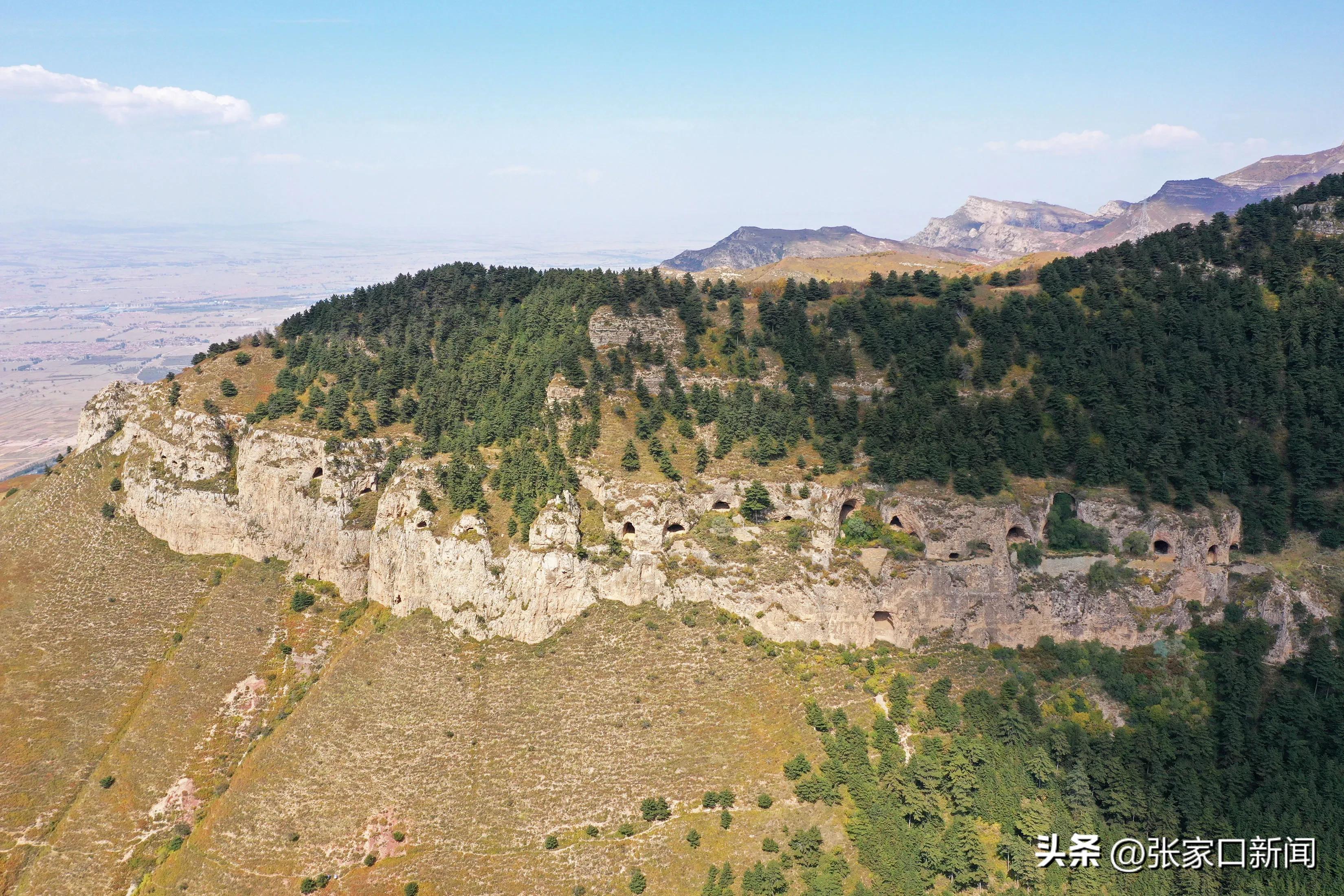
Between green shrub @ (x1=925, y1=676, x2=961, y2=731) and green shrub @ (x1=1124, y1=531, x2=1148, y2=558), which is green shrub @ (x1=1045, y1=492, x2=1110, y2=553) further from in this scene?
green shrub @ (x1=925, y1=676, x2=961, y2=731)

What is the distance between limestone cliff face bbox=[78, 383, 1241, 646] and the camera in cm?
6669

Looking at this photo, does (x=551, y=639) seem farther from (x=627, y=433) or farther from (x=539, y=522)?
(x=627, y=433)

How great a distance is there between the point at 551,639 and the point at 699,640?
12.9 metres

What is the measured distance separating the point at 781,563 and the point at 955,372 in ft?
108

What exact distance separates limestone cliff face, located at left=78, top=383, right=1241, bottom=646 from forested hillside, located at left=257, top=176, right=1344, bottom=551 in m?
3.81

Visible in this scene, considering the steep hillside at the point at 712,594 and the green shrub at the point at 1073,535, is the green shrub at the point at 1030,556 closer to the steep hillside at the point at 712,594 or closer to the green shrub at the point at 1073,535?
the steep hillside at the point at 712,594

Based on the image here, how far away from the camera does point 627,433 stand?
80625mm

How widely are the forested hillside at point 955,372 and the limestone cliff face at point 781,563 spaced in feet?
12.5

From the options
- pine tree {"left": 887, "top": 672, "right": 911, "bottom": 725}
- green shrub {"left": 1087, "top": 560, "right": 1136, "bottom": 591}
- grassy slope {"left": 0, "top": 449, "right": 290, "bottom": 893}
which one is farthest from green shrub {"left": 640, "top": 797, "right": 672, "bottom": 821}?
green shrub {"left": 1087, "top": 560, "right": 1136, "bottom": 591}

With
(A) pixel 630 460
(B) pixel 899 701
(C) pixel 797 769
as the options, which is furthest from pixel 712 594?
(B) pixel 899 701

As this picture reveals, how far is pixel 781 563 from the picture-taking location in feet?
225

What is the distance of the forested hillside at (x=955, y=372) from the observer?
3076 inches

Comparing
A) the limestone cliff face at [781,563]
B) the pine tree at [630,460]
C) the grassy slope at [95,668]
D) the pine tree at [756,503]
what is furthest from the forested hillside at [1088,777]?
the grassy slope at [95,668]

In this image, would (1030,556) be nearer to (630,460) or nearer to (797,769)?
(797,769)
